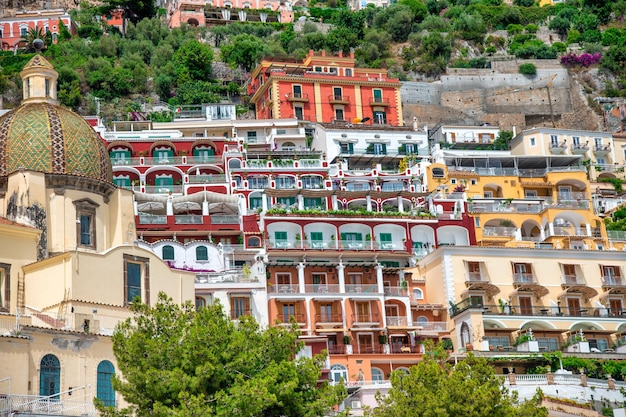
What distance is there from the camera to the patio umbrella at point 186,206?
233 feet

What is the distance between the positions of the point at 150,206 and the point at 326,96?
2705cm

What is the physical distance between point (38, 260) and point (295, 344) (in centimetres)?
1475

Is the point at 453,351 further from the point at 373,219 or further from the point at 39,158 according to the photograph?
the point at 39,158

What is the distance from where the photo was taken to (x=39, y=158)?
50.9 metres

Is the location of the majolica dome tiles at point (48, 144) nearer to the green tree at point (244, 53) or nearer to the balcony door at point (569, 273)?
the balcony door at point (569, 273)

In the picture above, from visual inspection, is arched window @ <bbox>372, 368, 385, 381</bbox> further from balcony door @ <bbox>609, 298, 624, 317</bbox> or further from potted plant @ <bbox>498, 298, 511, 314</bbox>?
balcony door @ <bbox>609, 298, 624, 317</bbox>

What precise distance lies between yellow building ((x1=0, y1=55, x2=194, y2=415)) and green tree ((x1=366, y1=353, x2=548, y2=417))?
1130 centimetres

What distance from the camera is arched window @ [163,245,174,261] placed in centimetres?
6103

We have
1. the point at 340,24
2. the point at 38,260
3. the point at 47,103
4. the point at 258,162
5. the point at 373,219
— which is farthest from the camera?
the point at 340,24

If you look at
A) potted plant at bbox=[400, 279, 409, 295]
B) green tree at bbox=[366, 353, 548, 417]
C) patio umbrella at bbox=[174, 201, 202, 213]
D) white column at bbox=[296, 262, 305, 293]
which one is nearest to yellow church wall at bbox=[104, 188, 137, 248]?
white column at bbox=[296, 262, 305, 293]

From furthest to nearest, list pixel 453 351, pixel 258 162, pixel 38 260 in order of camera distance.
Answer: pixel 258 162, pixel 453 351, pixel 38 260

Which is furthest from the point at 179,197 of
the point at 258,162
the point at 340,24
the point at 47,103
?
the point at 340,24

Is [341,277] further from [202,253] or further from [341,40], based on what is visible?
[341,40]

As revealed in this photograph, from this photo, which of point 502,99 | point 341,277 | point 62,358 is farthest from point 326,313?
point 502,99
